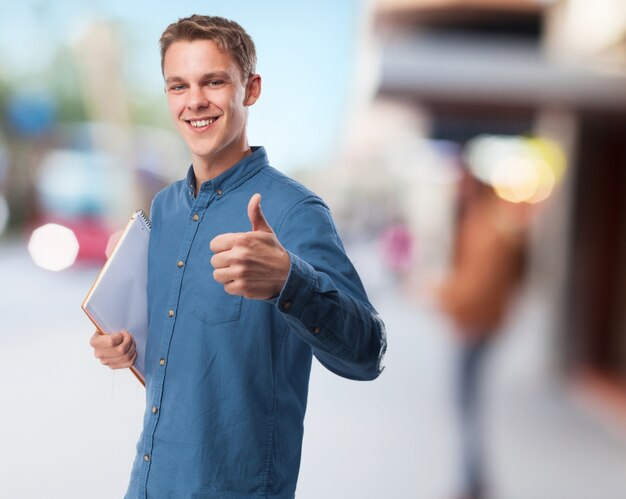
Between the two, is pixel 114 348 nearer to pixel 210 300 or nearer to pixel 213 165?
pixel 210 300

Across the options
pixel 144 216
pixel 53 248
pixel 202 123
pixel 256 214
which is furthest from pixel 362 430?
pixel 256 214

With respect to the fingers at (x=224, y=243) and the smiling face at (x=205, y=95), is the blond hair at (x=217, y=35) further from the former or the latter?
the fingers at (x=224, y=243)

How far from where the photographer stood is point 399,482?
3.87 m

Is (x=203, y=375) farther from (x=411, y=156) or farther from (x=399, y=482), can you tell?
(x=411, y=156)

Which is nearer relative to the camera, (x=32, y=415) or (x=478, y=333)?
(x=478, y=333)

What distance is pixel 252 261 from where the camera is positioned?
1010mm

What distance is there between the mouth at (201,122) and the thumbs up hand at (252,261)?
264mm

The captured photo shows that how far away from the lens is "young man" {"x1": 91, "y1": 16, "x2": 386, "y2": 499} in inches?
48.3

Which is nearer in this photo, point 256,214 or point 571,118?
point 256,214

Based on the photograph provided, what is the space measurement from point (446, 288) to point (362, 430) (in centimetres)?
127

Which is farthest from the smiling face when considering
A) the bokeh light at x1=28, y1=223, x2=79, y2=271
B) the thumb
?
the bokeh light at x1=28, y1=223, x2=79, y2=271

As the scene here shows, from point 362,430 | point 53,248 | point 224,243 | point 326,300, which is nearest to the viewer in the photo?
point 224,243

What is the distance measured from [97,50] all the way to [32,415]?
13061 mm

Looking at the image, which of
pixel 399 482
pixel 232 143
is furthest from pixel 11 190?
→ pixel 232 143
